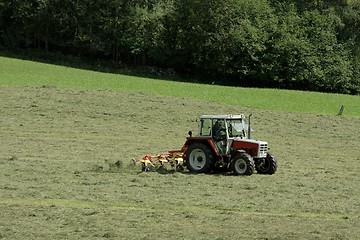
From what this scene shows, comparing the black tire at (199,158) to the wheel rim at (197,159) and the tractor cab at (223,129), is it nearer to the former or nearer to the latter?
the wheel rim at (197,159)

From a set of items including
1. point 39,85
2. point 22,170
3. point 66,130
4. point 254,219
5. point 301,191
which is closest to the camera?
point 254,219

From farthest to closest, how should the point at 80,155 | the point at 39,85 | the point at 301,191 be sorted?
the point at 39,85 → the point at 80,155 → the point at 301,191

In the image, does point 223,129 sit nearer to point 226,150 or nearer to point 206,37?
point 226,150

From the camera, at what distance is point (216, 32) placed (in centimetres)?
6675

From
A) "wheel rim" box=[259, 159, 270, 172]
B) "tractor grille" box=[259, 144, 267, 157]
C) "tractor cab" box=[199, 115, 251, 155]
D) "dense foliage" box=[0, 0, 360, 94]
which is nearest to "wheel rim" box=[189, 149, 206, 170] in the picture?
"tractor cab" box=[199, 115, 251, 155]

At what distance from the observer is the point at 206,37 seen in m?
66.7

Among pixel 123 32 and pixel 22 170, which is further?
pixel 123 32

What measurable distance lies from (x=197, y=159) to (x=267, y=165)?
2.09 m

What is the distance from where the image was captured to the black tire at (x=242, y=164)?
69.1 ft

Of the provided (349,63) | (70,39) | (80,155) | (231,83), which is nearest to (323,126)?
(80,155)

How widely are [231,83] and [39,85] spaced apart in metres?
25.7

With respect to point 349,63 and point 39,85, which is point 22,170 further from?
point 349,63

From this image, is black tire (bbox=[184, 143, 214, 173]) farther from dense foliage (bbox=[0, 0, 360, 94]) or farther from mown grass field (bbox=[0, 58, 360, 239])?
dense foliage (bbox=[0, 0, 360, 94])

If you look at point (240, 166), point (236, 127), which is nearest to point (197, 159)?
point (240, 166)
